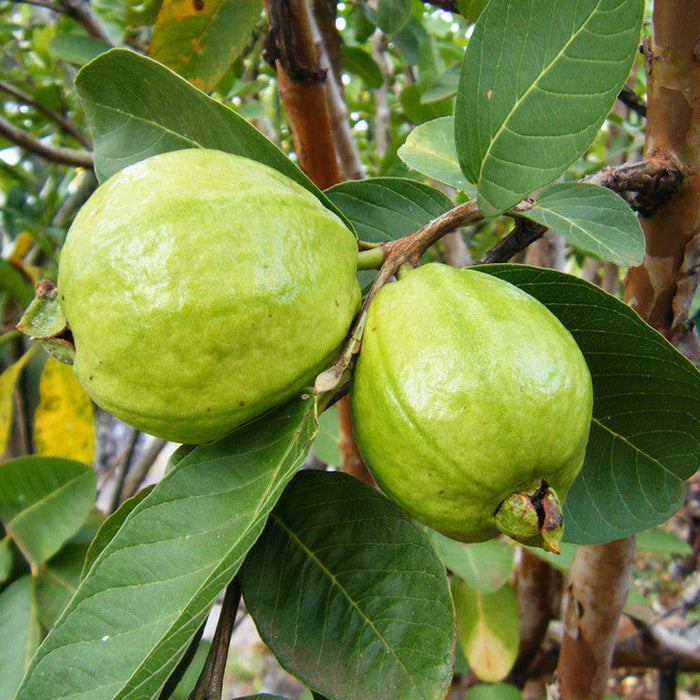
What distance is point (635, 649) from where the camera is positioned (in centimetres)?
192

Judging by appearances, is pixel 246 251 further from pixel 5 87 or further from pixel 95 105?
pixel 5 87

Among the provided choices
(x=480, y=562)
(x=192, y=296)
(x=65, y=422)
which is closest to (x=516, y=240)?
(x=192, y=296)

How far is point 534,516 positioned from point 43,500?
0.91 metres

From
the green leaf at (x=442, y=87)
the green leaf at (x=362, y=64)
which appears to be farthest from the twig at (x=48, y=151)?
the green leaf at (x=442, y=87)

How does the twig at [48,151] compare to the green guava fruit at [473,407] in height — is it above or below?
below

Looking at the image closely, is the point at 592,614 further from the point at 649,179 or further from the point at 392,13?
the point at 392,13

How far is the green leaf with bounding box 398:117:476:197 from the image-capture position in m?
0.91

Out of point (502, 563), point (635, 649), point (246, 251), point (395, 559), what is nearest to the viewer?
point (246, 251)

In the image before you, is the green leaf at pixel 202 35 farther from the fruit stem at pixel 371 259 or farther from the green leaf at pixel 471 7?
the fruit stem at pixel 371 259

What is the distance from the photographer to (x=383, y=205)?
88 centimetres

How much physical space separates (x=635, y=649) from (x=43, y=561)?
1673 millimetres

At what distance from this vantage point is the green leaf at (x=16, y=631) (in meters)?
0.95

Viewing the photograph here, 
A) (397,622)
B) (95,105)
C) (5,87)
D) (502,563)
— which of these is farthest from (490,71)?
(5,87)

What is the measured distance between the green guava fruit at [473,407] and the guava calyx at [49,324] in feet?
0.98
